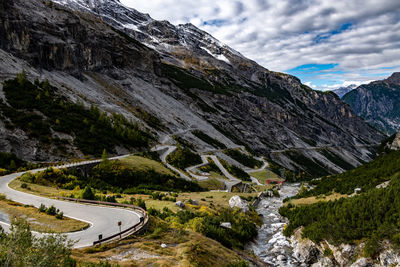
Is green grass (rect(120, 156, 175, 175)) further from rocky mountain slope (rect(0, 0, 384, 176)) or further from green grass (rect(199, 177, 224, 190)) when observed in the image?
green grass (rect(199, 177, 224, 190))

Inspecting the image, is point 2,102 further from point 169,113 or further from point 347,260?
point 169,113

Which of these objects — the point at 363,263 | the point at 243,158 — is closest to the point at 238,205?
the point at 363,263

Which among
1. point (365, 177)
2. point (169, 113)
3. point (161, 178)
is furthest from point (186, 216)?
point (169, 113)

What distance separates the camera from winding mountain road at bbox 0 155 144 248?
49.2ft

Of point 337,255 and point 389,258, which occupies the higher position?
point 389,258

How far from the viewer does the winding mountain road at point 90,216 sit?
15.0m

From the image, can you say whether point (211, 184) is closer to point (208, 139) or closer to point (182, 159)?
point (182, 159)

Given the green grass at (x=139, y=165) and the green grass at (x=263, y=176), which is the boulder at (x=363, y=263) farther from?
the green grass at (x=263, y=176)

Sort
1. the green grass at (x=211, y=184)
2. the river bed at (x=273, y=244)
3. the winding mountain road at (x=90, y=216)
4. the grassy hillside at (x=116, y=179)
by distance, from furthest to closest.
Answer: the green grass at (x=211, y=184), the grassy hillside at (x=116, y=179), the river bed at (x=273, y=244), the winding mountain road at (x=90, y=216)

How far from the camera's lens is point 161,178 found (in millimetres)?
44875

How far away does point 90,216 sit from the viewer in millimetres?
18609

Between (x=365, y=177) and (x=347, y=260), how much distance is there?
21023 mm

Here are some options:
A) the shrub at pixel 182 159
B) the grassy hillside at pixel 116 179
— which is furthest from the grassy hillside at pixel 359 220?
the shrub at pixel 182 159

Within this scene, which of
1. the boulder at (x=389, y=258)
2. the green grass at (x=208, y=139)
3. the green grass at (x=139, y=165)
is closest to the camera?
the boulder at (x=389, y=258)
